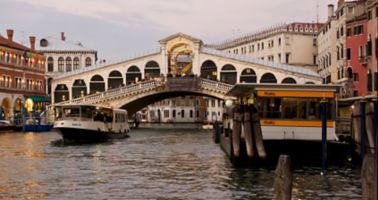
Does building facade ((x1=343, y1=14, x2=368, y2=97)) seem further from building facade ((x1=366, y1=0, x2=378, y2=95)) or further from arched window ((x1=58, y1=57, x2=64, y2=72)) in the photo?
arched window ((x1=58, y1=57, x2=64, y2=72))

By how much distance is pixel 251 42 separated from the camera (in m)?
70.1

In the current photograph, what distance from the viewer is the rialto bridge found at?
47.4m

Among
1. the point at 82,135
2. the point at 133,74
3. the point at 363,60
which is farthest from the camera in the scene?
the point at 133,74

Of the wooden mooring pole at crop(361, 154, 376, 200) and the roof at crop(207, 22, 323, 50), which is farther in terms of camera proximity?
the roof at crop(207, 22, 323, 50)

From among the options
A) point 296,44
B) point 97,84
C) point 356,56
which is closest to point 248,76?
point 356,56

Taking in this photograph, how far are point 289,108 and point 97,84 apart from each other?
36066mm

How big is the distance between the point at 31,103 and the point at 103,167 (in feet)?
112

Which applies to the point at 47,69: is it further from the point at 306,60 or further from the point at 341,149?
the point at 341,149

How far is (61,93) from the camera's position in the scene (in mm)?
52781

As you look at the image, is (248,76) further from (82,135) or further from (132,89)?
(82,135)

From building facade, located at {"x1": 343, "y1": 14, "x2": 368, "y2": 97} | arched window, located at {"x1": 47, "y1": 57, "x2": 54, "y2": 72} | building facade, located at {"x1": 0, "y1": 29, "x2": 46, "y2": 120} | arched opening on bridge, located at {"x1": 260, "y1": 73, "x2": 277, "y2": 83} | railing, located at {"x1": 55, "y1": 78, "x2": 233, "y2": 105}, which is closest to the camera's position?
building facade, located at {"x1": 343, "y1": 14, "x2": 368, "y2": 97}

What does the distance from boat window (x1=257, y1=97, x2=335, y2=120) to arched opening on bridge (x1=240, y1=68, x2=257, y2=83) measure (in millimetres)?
31778

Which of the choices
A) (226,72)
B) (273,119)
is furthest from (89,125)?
(226,72)

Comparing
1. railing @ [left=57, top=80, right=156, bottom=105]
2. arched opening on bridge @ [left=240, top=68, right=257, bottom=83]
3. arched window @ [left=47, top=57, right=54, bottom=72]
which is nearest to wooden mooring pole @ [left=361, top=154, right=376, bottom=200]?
railing @ [left=57, top=80, right=156, bottom=105]
